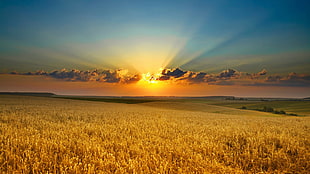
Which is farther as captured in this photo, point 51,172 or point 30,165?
point 30,165

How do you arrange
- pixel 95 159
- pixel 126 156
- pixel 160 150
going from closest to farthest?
pixel 95 159
pixel 126 156
pixel 160 150

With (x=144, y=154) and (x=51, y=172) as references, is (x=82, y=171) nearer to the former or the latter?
(x=51, y=172)

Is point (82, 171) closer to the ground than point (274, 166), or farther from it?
farther from it

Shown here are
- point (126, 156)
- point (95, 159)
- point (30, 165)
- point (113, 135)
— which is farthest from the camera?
point (113, 135)

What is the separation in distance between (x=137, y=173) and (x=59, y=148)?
2.61 m

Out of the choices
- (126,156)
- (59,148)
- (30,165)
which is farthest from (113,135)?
(30,165)

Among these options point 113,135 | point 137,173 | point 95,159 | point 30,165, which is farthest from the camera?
point 113,135

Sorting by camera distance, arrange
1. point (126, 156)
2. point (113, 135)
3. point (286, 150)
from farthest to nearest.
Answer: point (113, 135) → point (286, 150) → point (126, 156)

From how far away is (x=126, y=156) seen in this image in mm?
4340

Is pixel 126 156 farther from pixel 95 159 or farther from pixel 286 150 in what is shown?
pixel 286 150

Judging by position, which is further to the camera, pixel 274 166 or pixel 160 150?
pixel 160 150

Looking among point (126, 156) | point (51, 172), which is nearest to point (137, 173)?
point (126, 156)

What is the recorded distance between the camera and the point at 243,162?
175 inches

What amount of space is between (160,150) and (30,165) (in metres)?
2.86
